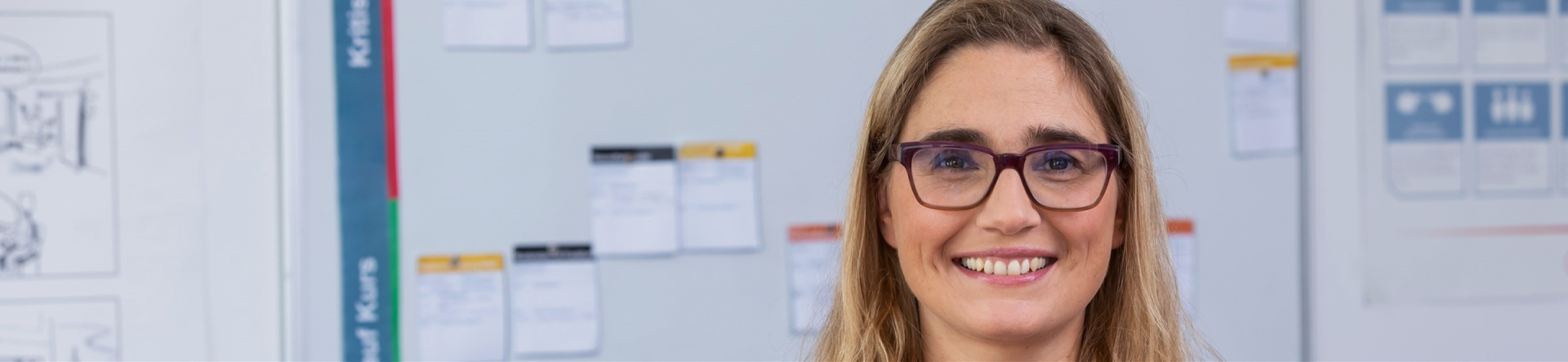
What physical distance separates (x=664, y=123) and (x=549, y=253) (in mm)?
309

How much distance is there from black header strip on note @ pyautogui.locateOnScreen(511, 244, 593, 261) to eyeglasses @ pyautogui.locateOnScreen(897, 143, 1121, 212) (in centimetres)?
87

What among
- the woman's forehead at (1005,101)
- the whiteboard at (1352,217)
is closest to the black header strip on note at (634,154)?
the woman's forehead at (1005,101)

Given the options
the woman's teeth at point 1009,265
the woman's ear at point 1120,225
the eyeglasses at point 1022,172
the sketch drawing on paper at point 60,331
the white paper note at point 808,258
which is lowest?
the sketch drawing on paper at point 60,331

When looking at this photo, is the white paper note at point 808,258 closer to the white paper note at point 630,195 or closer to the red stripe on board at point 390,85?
the white paper note at point 630,195

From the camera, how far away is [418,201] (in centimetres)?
150

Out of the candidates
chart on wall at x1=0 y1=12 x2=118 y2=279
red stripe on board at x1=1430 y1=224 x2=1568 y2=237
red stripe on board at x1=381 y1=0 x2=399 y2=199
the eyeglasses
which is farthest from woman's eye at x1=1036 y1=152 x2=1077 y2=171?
chart on wall at x1=0 y1=12 x2=118 y2=279

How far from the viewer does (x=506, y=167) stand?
1.51 meters

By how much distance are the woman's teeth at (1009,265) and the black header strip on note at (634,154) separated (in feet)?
2.72

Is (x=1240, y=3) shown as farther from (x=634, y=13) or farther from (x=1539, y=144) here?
(x=634, y=13)

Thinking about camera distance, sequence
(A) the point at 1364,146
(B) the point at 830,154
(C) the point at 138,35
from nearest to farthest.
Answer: (C) the point at 138,35
(B) the point at 830,154
(A) the point at 1364,146

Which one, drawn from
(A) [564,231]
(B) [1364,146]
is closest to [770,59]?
(A) [564,231]

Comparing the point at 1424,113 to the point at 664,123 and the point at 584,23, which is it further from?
the point at 584,23

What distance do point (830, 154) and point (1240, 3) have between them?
850 mm

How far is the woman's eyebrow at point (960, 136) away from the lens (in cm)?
80
